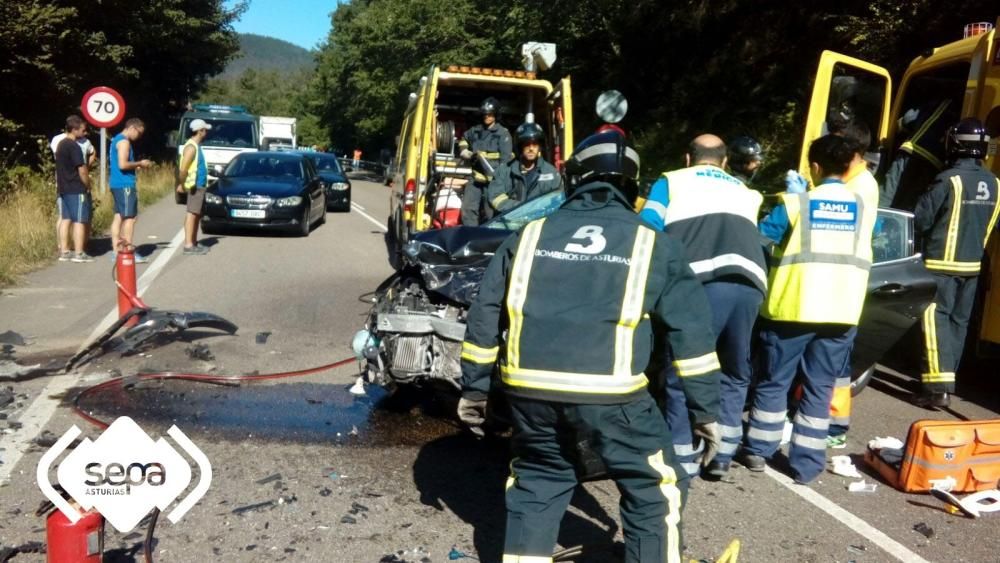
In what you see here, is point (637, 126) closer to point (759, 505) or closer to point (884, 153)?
point (884, 153)

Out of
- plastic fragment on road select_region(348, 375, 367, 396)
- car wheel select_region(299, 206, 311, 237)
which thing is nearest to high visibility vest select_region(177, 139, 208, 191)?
car wheel select_region(299, 206, 311, 237)

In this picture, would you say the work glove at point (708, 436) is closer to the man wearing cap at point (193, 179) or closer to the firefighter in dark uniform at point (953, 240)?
the firefighter in dark uniform at point (953, 240)

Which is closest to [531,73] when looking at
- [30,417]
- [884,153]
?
[884,153]

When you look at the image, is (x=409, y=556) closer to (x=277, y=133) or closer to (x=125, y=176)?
(x=125, y=176)

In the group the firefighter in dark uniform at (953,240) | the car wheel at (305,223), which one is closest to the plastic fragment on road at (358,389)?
the firefighter in dark uniform at (953,240)

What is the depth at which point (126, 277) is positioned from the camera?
25.7ft

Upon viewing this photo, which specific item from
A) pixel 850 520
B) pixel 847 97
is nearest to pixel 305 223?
pixel 847 97

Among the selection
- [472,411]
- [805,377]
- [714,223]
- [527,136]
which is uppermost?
[527,136]

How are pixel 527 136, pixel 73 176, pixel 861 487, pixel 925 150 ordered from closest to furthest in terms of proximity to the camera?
pixel 861 487
pixel 925 150
pixel 527 136
pixel 73 176

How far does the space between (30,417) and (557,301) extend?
4.10 meters

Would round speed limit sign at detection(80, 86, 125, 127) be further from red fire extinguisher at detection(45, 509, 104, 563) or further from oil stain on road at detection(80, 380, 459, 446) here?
red fire extinguisher at detection(45, 509, 104, 563)

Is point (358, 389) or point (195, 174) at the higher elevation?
point (195, 174)

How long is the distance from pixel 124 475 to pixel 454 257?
2.92 meters

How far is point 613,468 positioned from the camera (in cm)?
317
